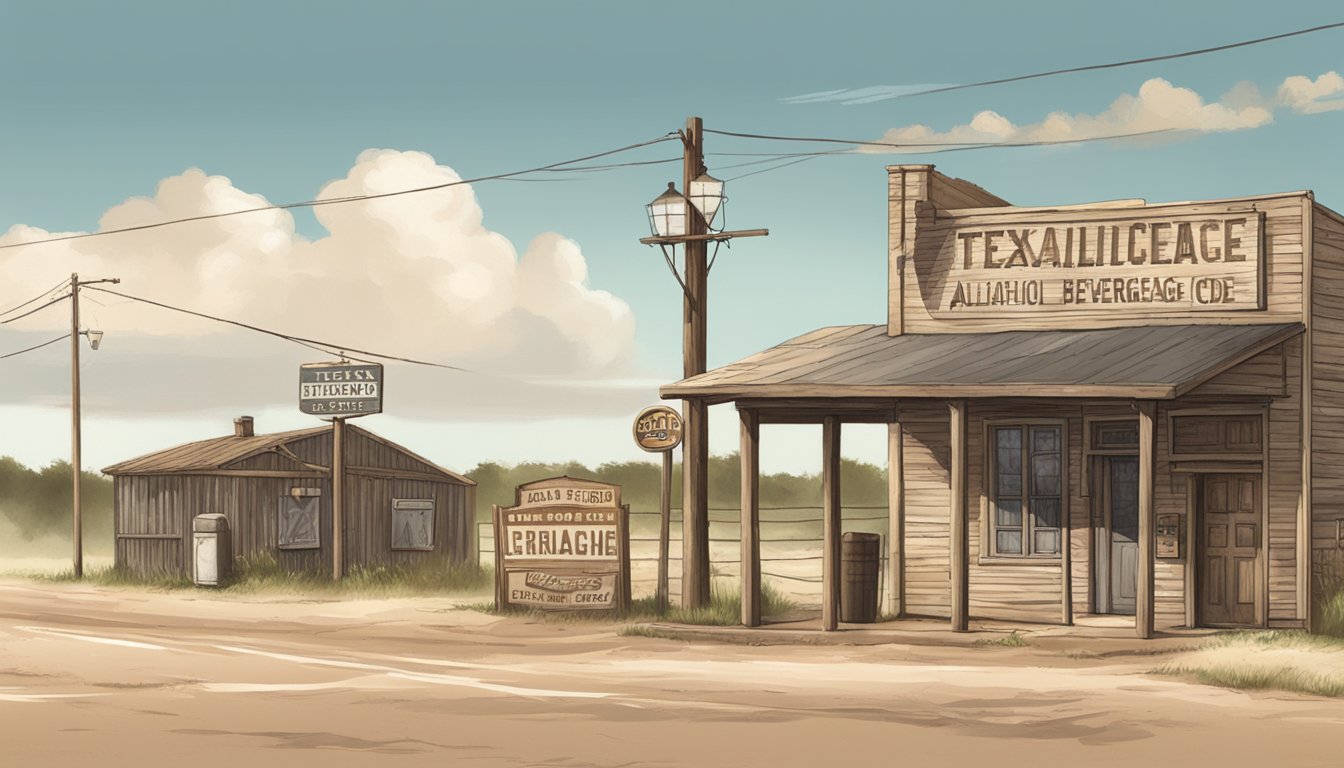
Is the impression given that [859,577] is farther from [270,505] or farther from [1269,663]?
[270,505]

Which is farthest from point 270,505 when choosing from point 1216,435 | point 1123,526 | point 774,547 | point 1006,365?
point 774,547

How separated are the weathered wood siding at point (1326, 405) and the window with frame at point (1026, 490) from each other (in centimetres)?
295

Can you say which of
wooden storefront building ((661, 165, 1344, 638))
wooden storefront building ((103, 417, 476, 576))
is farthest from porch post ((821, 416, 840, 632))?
wooden storefront building ((103, 417, 476, 576))

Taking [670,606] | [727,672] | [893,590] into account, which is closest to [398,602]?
[670,606]

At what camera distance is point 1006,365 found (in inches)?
779

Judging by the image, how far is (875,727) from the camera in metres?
12.8

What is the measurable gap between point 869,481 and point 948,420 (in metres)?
59.9

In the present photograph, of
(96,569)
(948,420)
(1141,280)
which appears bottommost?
(96,569)

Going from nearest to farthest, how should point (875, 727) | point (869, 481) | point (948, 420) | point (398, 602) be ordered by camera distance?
point (875, 727), point (948, 420), point (398, 602), point (869, 481)

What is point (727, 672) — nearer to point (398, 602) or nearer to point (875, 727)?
point (875, 727)

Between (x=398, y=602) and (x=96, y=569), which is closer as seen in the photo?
(x=398, y=602)

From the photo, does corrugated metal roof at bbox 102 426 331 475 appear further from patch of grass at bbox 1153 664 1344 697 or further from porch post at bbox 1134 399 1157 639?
patch of grass at bbox 1153 664 1344 697

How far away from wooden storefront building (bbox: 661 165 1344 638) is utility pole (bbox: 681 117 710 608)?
941 millimetres

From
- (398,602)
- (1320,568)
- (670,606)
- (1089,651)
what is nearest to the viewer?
(1089,651)
